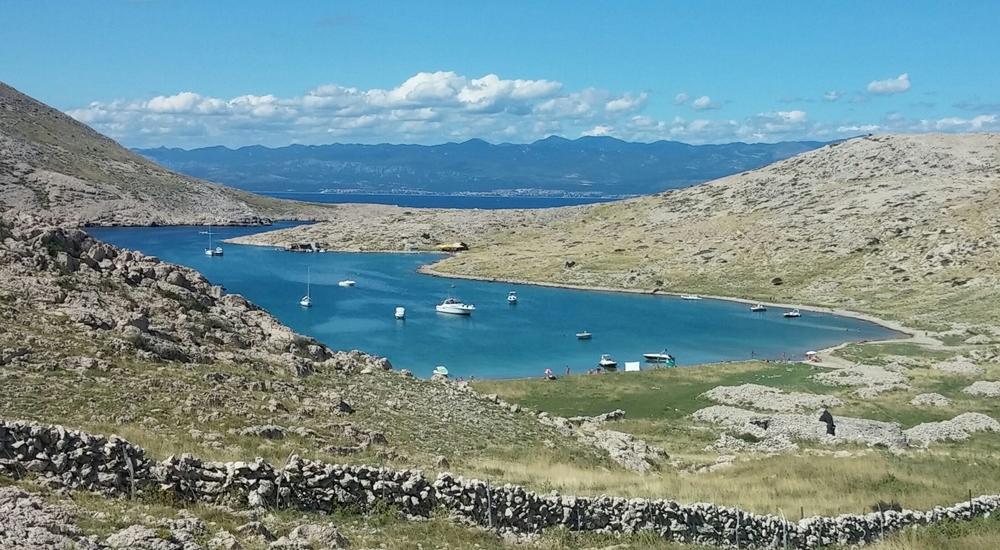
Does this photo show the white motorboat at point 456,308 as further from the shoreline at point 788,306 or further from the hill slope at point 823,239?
the hill slope at point 823,239

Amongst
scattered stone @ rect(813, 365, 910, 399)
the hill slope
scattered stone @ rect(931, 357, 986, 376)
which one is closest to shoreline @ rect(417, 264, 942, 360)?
the hill slope

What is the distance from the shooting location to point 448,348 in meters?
90.9

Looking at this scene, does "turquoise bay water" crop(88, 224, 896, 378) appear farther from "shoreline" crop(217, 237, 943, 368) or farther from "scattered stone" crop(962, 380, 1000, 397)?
"scattered stone" crop(962, 380, 1000, 397)

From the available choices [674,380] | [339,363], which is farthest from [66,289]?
[674,380]

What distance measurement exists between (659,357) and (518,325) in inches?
1012

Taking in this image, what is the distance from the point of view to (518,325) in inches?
4213

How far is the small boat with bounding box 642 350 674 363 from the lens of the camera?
278 ft

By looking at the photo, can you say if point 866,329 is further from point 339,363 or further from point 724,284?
point 339,363

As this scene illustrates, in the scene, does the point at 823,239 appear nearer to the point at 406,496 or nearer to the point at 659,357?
the point at 659,357

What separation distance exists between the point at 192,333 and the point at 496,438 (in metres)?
12.3

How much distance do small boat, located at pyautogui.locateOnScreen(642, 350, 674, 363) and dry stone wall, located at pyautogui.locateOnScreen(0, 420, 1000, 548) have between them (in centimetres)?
6044

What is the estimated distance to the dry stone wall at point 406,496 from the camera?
15664 mm

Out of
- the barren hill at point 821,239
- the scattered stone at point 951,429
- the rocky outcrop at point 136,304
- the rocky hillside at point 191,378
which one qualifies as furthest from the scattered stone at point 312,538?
the barren hill at point 821,239

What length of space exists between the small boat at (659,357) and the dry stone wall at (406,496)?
6044 cm
